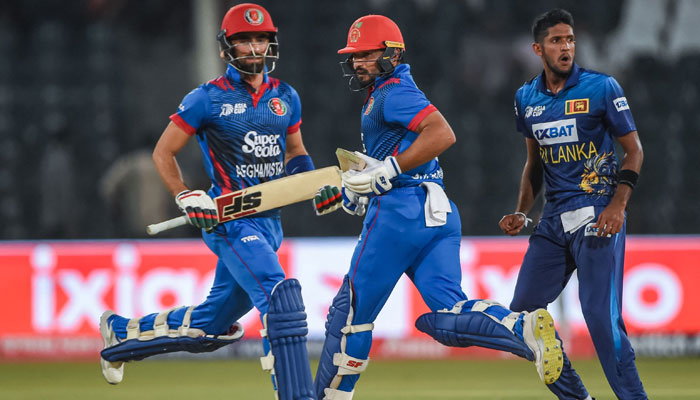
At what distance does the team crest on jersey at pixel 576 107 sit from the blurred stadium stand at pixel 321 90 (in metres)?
5.73

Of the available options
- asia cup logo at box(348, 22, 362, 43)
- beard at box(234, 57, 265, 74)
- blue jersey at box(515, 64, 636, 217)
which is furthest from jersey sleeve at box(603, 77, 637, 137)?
beard at box(234, 57, 265, 74)

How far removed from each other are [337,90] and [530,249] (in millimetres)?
7298

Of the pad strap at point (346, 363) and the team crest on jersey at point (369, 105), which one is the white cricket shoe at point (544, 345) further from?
the team crest on jersey at point (369, 105)

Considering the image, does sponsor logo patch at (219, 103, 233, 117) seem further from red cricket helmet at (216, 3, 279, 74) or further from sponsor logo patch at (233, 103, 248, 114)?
red cricket helmet at (216, 3, 279, 74)

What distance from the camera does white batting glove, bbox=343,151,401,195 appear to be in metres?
4.95

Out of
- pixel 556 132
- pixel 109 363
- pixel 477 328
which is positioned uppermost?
pixel 556 132

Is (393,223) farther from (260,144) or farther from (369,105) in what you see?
(260,144)

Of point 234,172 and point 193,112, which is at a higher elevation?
point 193,112

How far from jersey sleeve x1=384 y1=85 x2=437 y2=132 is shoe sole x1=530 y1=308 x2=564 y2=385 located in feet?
3.69

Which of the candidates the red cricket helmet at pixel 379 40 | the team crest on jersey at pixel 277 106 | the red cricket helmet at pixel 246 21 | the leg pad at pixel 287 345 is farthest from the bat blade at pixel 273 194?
the red cricket helmet at pixel 246 21

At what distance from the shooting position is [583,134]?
201 inches

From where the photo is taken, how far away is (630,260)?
920 centimetres

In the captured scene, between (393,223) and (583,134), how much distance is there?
108cm

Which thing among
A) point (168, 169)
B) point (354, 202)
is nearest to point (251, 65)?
point (168, 169)
